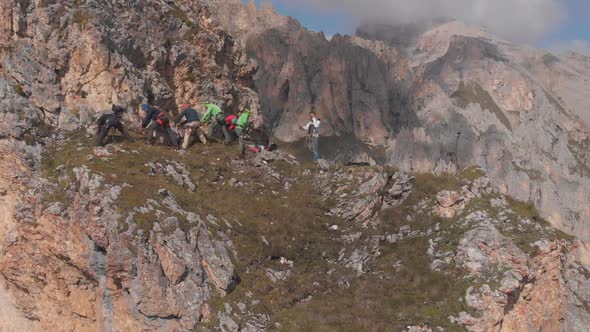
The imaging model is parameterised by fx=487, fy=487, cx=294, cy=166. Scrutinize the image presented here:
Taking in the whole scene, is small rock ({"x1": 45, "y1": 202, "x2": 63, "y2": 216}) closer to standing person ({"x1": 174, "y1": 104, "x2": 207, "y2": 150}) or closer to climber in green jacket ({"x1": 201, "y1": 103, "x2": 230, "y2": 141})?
standing person ({"x1": 174, "y1": 104, "x2": 207, "y2": 150})

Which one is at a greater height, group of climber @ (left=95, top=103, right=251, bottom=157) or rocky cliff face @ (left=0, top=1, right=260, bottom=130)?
rocky cliff face @ (left=0, top=1, right=260, bottom=130)

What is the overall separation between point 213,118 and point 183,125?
1.89 metres

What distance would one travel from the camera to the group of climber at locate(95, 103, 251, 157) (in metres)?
24.6

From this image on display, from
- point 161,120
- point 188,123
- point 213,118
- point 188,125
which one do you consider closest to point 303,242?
point 188,125

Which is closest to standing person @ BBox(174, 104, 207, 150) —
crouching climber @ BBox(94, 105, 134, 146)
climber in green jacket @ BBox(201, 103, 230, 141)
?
climber in green jacket @ BBox(201, 103, 230, 141)

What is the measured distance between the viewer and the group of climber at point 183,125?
24562mm

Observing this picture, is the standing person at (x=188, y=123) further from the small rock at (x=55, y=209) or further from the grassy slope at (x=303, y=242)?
the small rock at (x=55, y=209)

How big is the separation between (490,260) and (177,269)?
13048 millimetres

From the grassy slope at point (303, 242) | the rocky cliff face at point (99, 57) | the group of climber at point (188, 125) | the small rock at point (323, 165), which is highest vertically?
the rocky cliff face at point (99, 57)

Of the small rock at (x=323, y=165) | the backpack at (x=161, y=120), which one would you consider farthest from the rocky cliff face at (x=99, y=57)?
the small rock at (x=323, y=165)

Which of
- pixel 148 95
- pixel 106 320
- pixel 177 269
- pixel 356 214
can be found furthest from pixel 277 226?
pixel 148 95

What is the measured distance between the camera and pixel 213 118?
29.8 metres

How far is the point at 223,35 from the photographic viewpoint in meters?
42.3

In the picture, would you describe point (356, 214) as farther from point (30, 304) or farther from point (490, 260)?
point (30, 304)
